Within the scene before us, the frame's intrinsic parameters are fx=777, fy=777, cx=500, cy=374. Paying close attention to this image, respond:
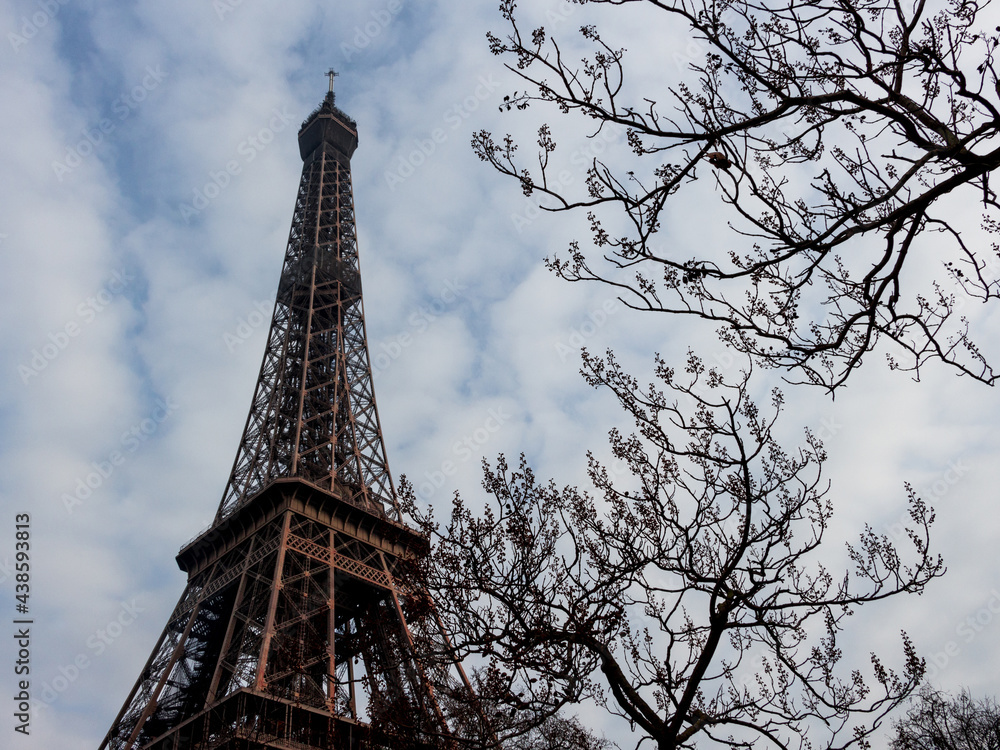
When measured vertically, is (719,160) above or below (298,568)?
below

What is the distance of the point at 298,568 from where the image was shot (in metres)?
34.1

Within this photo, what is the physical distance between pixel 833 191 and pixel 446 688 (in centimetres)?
825

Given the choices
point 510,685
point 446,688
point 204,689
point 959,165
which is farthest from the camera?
point 204,689

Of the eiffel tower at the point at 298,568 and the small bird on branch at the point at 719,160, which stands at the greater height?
the eiffel tower at the point at 298,568

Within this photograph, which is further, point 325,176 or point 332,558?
point 325,176

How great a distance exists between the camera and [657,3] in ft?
19.7

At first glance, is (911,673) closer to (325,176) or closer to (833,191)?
(833,191)

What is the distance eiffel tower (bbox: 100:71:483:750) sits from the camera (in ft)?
84.6

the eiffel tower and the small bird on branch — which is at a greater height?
the eiffel tower

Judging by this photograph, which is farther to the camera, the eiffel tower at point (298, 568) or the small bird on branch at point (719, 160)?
the eiffel tower at point (298, 568)

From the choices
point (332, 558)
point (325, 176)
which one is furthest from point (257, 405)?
point (325, 176)

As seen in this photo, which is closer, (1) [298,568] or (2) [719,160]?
(2) [719,160]

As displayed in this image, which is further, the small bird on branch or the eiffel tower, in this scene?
the eiffel tower

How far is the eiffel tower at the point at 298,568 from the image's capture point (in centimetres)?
2580
